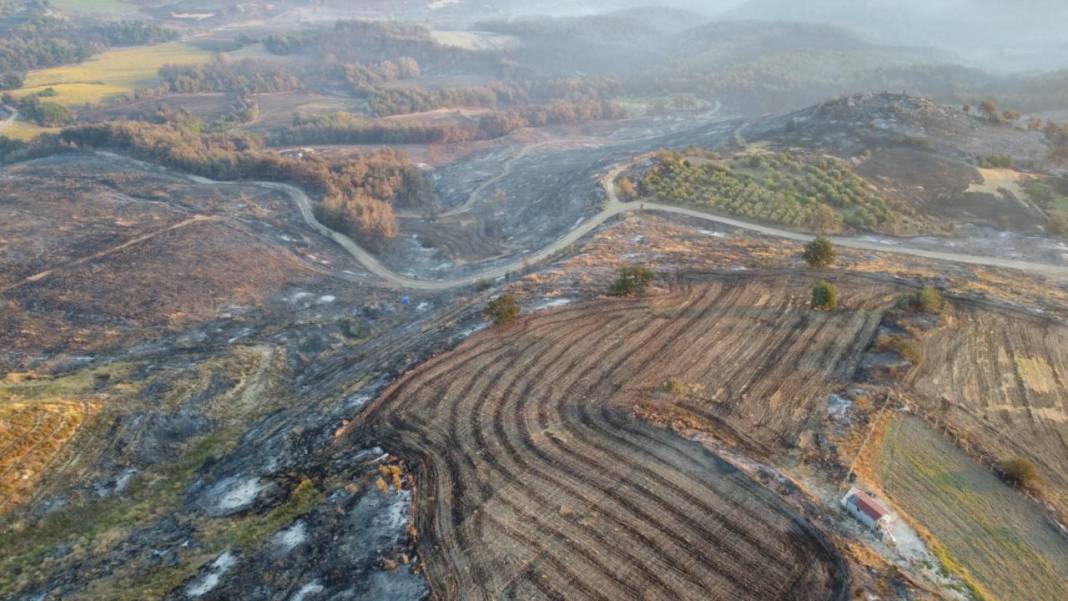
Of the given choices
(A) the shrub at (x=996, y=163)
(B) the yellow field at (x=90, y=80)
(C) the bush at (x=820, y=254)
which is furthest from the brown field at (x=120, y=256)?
(A) the shrub at (x=996, y=163)

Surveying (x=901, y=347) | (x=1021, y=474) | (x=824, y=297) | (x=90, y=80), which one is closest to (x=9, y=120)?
(x=90, y=80)

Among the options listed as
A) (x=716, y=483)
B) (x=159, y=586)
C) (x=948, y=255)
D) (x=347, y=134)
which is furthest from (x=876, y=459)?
(x=347, y=134)

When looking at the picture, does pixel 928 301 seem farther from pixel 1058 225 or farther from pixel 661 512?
pixel 1058 225

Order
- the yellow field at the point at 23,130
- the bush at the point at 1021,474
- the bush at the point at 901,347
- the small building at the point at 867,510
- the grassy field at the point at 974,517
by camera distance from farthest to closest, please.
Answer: the yellow field at the point at 23,130 → the bush at the point at 901,347 → the bush at the point at 1021,474 → the small building at the point at 867,510 → the grassy field at the point at 974,517

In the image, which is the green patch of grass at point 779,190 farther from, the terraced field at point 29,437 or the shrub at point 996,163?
the terraced field at point 29,437

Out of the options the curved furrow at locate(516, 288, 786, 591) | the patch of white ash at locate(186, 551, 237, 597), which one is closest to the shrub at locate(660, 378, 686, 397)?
the curved furrow at locate(516, 288, 786, 591)

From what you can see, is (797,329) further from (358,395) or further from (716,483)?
(358,395)
